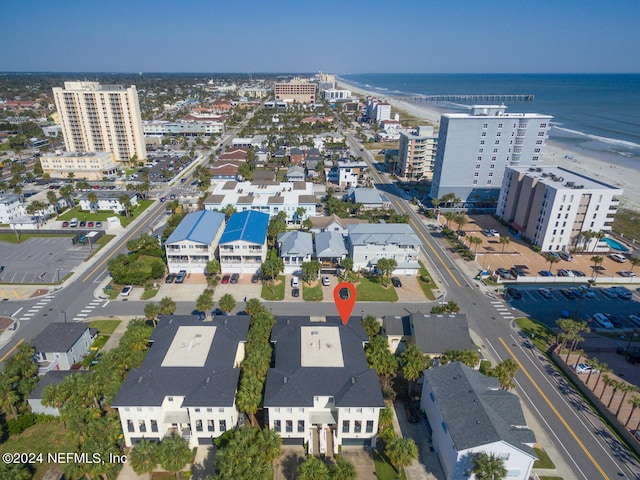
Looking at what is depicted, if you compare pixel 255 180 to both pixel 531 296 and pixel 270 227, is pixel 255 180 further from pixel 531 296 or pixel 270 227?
pixel 531 296

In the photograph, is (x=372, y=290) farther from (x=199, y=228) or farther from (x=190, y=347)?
(x=199, y=228)

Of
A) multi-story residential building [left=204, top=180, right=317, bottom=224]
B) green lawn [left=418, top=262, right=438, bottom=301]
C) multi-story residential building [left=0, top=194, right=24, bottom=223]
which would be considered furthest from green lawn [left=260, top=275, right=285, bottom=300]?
multi-story residential building [left=0, top=194, right=24, bottom=223]

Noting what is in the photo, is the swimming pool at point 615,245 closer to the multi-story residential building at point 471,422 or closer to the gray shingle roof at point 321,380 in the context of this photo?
the multi-story residential building at point 471,422

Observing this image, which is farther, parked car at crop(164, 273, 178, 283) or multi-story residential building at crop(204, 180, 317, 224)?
multi-story residential building at crop(204, 180, 317, 224)

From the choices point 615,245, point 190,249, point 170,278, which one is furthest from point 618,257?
point 170,278

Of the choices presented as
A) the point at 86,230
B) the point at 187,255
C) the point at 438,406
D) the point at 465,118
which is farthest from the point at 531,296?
the point at 86,230

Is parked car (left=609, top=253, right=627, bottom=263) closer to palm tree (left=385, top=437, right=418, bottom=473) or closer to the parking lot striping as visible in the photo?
the parking lot striping
